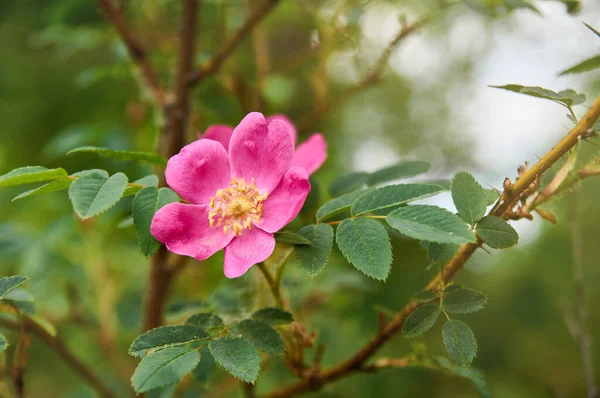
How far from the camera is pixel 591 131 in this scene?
1.34 feet

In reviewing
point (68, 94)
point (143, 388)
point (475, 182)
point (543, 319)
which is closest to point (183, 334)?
point (143, 388)

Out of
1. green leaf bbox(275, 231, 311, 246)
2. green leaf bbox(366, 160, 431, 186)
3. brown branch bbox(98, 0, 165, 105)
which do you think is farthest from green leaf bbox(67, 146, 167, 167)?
brown branch bbox(98, 0, 165, 105)

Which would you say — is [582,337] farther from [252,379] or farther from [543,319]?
[543,319]

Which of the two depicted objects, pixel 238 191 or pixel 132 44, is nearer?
Result: pixel 238 191

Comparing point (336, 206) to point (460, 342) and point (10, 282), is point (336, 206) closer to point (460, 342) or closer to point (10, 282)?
point (460, 342)

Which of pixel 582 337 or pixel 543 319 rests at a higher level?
pixel 582 337

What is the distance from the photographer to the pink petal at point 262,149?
48 centimetres

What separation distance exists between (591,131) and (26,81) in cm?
227

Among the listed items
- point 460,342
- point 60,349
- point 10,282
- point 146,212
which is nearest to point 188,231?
point 146,212

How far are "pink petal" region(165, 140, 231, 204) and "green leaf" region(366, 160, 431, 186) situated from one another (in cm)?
19

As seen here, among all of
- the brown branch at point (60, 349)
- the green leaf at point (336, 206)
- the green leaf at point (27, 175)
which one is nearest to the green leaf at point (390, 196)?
the green leaf at point (336, 206)

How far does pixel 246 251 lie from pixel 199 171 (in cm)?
9

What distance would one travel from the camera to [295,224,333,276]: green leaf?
0.41 meters

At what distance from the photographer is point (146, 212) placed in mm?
448
